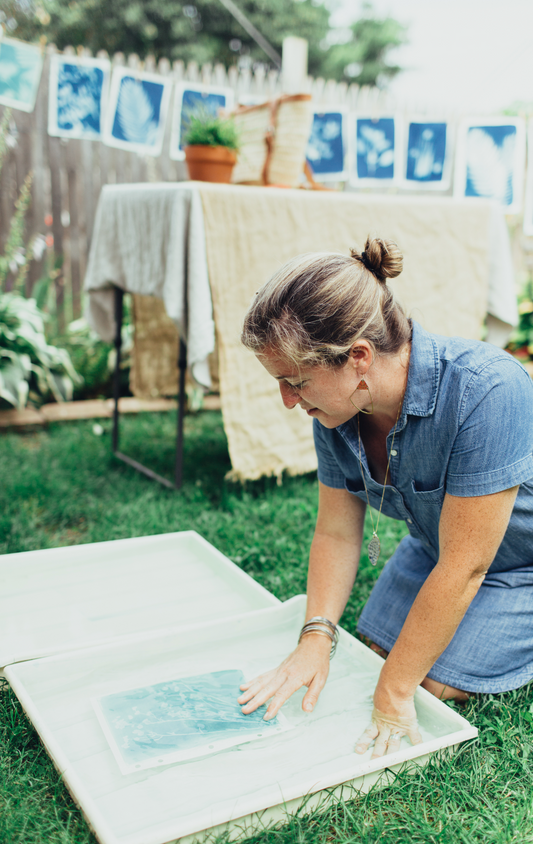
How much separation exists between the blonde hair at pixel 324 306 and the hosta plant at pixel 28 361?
2609mm

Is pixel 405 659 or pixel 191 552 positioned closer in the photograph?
pixel 405 659

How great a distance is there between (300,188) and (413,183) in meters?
2.15

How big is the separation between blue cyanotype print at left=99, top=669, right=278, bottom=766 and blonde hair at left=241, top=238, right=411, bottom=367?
717 millimetres

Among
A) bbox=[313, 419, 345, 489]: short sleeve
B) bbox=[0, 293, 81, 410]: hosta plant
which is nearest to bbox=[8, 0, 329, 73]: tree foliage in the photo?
bbox=[0, 293, 81, 410]: hosta plant

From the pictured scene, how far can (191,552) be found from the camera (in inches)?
85.7

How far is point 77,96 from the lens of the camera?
3.93m

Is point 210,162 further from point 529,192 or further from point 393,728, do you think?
point 529,192

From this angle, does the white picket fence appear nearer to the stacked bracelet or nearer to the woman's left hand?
the stacked bracelet

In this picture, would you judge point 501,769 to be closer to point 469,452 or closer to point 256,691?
point 256,691

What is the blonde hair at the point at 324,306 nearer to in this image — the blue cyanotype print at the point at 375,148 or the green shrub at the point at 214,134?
the green shrub at the point at 214,134

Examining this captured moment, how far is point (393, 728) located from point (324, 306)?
31.6 inches

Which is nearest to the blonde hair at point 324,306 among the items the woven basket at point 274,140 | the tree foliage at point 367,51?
the woven basket at point 274,140

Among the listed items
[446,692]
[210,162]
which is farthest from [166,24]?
[446,692]

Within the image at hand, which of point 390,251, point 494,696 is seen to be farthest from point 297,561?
point 390,251
